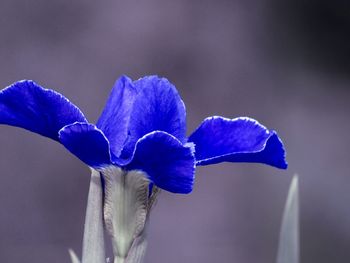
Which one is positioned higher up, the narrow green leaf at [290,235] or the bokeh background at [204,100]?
the bokeh background at [204,100]

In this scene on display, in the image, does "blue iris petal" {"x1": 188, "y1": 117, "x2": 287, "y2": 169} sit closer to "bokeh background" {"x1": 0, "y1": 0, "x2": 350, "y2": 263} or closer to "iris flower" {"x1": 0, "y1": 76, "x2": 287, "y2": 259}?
"iris flower" {"x1": 0, "y1": 76, "x2": 287, "y2": 259}

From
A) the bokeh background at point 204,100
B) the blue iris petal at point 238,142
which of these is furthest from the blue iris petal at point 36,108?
the bokeh background at point 204,100

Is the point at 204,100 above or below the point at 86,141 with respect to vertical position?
above

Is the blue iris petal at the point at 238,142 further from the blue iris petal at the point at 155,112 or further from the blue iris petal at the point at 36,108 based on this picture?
the blue iris petal at the point at 36,108

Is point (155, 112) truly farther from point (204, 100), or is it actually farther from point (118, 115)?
point (204, 100)

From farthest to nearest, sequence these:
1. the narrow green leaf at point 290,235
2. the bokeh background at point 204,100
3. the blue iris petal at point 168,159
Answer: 1. the bokeh background at point 204,100
2. the narrow green leaf at point 290,235
3. the blue iris petal at point 168,159

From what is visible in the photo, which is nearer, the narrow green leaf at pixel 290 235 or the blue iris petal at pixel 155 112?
the blue iris petal at pixel 155 112

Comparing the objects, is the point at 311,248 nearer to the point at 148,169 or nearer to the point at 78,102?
the point at 78,102

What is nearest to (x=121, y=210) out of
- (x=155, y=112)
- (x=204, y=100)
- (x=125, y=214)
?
(x=125, y=214)

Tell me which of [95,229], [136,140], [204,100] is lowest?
[95,229]
